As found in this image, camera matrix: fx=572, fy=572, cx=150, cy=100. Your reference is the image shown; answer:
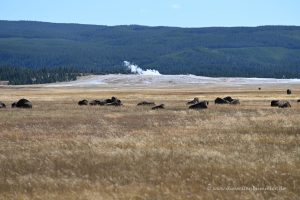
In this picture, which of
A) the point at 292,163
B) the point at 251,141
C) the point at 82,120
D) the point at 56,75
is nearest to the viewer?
the point at 292,163

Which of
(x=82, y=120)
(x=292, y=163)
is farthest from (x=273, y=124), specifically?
(x=292, y=163)

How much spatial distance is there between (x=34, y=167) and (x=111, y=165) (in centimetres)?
230

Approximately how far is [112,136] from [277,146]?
762cm

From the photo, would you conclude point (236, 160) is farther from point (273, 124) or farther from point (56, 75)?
point (56, 75)

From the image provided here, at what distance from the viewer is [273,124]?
1184 inches

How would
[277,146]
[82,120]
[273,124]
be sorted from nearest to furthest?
[277,146] < [273,124] < [82,120]

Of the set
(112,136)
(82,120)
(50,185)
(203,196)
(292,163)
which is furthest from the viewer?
(82,120)

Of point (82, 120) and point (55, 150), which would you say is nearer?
point (55, 150)

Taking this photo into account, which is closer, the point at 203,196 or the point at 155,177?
the point at 203,196

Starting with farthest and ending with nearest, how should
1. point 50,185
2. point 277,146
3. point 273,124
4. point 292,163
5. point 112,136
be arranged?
point 273,124
point 112,136
point 277,146
point 292,163
point 50,185

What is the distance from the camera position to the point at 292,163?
1616 cm

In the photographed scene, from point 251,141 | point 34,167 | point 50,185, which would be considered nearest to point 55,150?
point 34,167

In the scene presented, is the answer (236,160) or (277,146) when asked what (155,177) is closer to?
(236,160)

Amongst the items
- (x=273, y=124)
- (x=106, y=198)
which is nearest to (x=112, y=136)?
(x=273, y=124)
